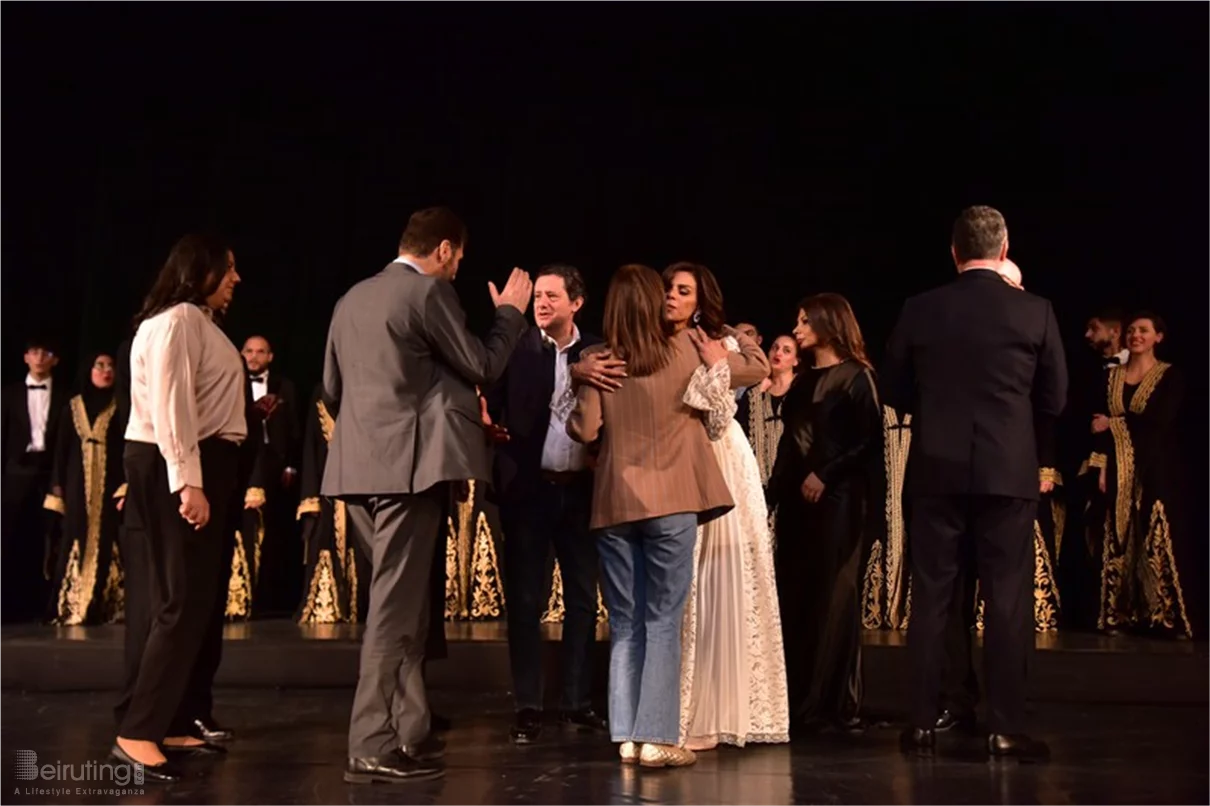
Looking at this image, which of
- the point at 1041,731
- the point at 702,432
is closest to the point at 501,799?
the point at 702,432

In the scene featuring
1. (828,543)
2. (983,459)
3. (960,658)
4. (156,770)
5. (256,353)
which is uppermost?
(256,353)

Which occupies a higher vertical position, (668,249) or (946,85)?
(946,85)

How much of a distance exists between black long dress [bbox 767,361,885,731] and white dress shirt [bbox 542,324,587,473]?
0.80 meters

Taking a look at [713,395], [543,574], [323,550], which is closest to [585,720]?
[543,574]

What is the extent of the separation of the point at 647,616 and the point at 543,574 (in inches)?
28.0

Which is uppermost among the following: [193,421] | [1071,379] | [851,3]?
[851,3]

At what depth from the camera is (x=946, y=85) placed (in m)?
7.25

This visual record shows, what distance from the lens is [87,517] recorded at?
7.18 m

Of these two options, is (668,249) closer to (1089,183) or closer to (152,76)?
(1089,183)

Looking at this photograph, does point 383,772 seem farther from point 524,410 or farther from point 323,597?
point 323,597

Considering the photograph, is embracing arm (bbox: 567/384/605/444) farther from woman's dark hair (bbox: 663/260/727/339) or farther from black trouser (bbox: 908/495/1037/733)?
black trouser (bbox: 908/495/1037/733)

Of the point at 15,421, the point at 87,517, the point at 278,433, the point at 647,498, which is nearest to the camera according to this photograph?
the point at 647,498

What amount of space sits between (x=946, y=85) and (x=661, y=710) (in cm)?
452

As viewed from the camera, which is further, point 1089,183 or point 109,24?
point 109,24
